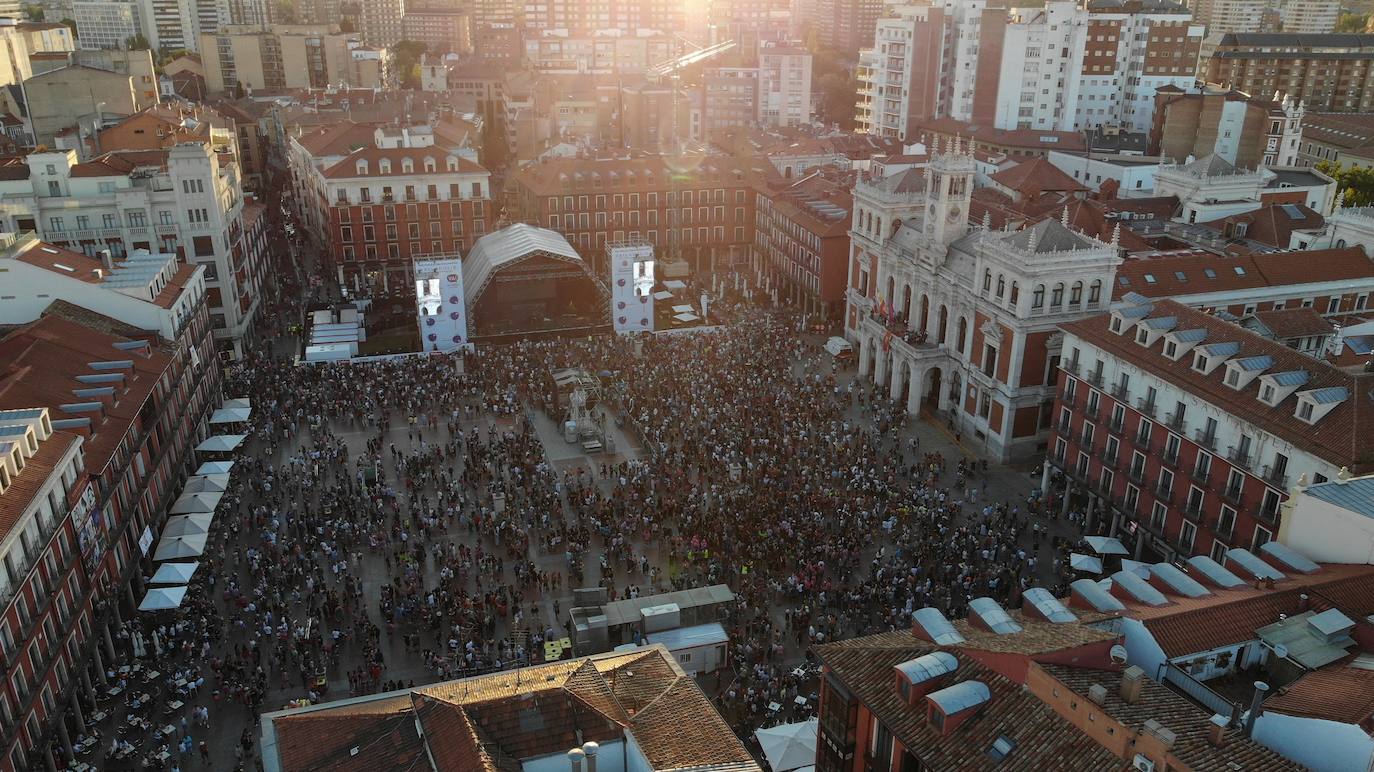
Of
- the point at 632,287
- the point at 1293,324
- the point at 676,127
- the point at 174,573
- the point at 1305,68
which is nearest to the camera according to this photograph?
the point at 174,573

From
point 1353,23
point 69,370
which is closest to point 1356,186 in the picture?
point 69,370

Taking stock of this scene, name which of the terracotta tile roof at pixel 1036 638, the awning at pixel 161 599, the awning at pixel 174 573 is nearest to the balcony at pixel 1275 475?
the terracotta tile roof at pixel 1036 638

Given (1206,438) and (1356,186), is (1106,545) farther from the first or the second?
(1356,186)

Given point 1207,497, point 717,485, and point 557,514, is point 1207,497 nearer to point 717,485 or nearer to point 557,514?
point 717,485

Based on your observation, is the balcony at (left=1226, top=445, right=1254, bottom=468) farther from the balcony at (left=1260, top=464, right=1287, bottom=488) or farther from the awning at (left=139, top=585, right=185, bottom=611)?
the awning at (left=139, top=585, right=185, bottom=611)

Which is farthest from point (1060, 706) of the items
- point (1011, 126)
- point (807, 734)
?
point (1011, 126)

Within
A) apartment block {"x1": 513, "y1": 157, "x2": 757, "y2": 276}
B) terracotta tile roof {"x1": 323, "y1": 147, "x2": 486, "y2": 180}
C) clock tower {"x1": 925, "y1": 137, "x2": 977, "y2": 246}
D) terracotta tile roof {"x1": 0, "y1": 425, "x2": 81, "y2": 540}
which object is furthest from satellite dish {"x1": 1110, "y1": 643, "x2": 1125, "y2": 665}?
terracotta tile roof {"x1": 323, "y1": 147, "x2": 486, "y2": 180}
